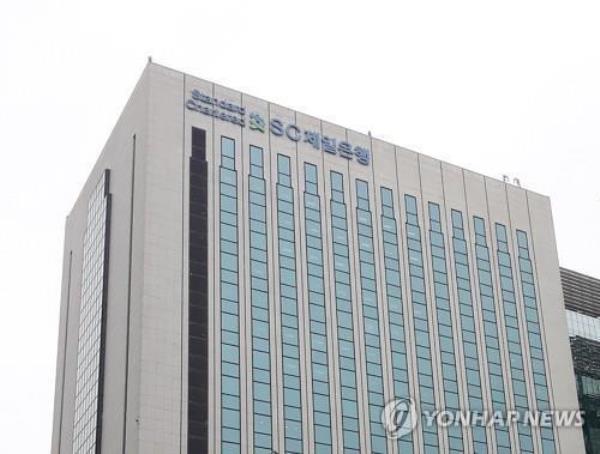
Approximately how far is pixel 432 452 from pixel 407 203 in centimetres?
2240

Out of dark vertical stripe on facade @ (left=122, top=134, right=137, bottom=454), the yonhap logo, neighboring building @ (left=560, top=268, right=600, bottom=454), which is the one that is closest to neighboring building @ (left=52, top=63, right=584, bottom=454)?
dark vertical stripe on facade @ (left=122, top=134, right=137, bottom=454)

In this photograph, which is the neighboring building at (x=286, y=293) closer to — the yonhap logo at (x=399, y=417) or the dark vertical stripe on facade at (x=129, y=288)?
the dark vertical stripe on facade at (x=129, y=288)

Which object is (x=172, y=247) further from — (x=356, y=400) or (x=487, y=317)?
(x=487, y=317)

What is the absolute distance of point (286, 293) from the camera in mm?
84312

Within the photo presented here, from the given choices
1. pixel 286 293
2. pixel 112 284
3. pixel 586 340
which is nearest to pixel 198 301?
pixel 286 293

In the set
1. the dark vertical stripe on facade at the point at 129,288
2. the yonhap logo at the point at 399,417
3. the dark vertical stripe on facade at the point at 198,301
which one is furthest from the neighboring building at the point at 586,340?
the dark vertical stripe on facade at the point at 129,288

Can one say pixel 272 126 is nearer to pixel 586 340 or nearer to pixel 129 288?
pixel 129 288

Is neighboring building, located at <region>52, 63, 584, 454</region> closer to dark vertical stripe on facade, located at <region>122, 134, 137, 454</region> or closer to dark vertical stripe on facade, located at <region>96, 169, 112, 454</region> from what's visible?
dark vertical stripe on facade, located at <region>96, 169, 112, 454</region>

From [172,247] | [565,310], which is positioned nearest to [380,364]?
[172,247]

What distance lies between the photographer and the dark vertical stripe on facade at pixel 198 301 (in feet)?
246

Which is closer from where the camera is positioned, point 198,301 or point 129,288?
point 198,301

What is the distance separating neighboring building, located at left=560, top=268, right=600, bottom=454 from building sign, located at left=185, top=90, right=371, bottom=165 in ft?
102

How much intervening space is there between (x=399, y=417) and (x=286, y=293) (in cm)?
1339

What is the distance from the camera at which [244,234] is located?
84.7 m
